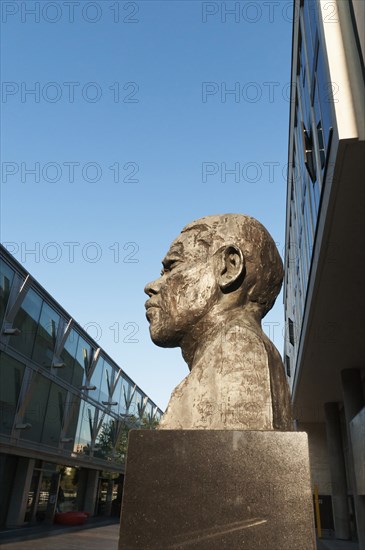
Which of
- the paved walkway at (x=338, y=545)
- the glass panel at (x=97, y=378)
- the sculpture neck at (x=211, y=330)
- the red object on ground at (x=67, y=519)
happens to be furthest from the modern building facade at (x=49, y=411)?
Answer: the sculpture neck at (x=211, y=330)

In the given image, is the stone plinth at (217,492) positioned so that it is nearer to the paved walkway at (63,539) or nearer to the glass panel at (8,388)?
the paved walkway at (63,539)

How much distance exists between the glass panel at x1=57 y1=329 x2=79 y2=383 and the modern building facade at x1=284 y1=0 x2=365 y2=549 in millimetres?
10858

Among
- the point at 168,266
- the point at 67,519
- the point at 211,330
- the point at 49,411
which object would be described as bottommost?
the point at 67,519

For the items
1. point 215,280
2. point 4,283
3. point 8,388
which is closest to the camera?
point 215,280

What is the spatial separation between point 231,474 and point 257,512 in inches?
8.7

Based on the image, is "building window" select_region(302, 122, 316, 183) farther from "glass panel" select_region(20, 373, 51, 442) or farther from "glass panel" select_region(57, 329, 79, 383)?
"glass panel" select_region(57, 329, 79, 383)

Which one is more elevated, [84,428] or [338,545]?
[84,428]

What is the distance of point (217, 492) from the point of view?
2.38 m

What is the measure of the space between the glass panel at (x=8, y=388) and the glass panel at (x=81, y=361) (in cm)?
568

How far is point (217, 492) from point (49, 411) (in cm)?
1917

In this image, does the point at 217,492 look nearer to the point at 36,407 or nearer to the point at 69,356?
the point at 36,407

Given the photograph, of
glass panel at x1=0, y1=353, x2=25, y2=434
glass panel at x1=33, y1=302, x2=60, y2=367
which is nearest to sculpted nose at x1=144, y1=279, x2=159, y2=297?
glass panel at x1=0, y1=353, x2=25, y2=434

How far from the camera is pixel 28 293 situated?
17.4 metres

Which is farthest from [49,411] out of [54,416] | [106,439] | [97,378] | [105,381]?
[106,439]
